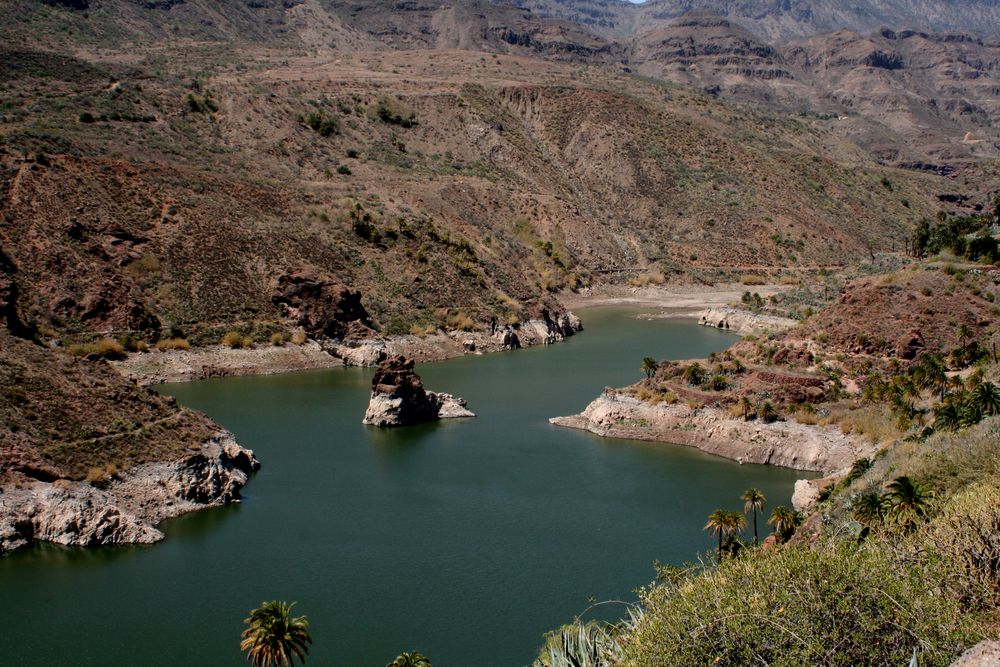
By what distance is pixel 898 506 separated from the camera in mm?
29719

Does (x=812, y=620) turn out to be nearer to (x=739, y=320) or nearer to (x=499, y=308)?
(x=499, y=308)

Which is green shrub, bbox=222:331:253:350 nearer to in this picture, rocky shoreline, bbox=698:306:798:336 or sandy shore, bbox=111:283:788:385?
sandy shore, bbox=111:283:788:385

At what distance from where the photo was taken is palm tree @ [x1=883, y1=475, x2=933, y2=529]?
28938mm

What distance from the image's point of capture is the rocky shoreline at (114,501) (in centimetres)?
4078

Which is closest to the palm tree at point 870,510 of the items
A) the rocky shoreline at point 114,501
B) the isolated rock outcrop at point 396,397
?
the rocky shoreline at point 114,501

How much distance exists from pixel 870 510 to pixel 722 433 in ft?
89.5

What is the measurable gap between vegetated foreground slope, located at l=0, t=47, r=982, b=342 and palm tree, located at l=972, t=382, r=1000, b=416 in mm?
60198

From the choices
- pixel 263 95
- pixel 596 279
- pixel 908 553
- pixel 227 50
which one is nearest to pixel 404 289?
pixel 596 279

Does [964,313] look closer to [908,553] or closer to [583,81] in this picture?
[908,553]

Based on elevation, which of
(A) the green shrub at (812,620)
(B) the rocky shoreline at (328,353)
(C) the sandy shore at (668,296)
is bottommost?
(C) the sandy shore at (668,296)

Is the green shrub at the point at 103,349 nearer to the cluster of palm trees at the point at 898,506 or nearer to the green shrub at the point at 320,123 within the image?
the cluster of palm trees at the point at 898,506

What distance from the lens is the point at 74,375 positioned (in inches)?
1949

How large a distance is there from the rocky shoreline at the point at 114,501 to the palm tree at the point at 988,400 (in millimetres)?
37435

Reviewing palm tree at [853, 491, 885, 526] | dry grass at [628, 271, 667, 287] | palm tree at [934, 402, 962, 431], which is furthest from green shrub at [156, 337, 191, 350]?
dry grass at [628, 271, 667, 287]
